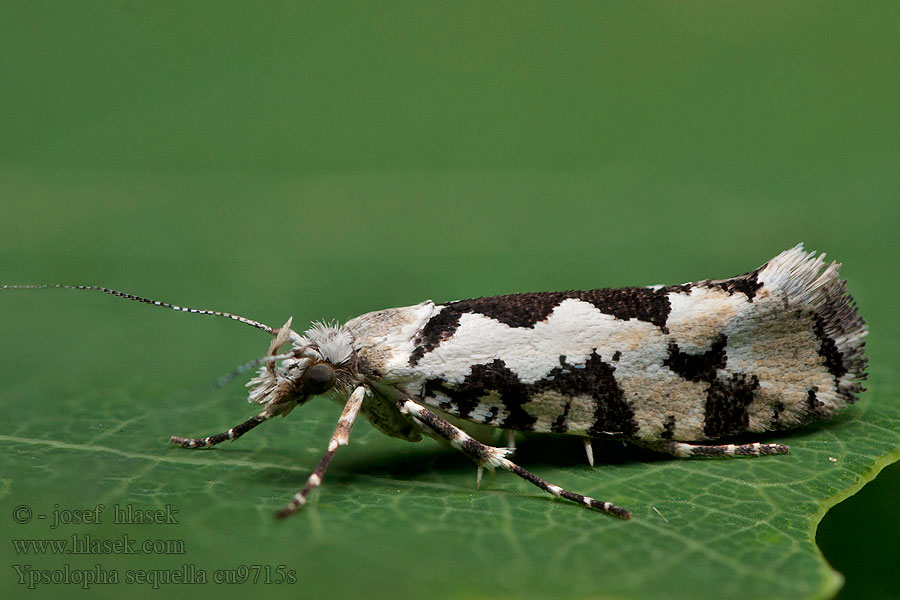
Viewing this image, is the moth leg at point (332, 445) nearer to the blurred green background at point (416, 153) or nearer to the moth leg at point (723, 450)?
the moth leg at point (723, 450)

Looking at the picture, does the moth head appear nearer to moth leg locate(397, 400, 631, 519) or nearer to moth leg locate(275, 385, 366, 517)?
moth leg locate(275, 385, 366, 517)

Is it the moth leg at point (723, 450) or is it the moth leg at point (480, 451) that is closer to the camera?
the moth leg at point (480, 451)

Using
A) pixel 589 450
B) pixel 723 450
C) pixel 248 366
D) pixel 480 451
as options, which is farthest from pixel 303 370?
pixel 723 450

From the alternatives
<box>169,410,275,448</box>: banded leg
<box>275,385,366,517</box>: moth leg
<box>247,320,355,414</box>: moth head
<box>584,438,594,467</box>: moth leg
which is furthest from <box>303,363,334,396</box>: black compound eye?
<box>584,438,594,467</box>: moth leg

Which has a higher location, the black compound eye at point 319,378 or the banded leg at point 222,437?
the black compound eye at point 319,378

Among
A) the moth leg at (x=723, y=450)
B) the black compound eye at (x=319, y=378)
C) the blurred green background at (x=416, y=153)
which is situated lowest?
the moth leg at (x=723, y=450)

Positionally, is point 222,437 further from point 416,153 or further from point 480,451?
point 416,153

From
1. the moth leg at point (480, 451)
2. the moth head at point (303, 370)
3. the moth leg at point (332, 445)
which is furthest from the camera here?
the moth head at point (303, 370)

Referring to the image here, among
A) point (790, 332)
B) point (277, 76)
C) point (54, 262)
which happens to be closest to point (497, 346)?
point (790, 332)

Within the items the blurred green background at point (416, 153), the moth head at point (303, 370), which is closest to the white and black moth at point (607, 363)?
the moth head at point (303, 370)
